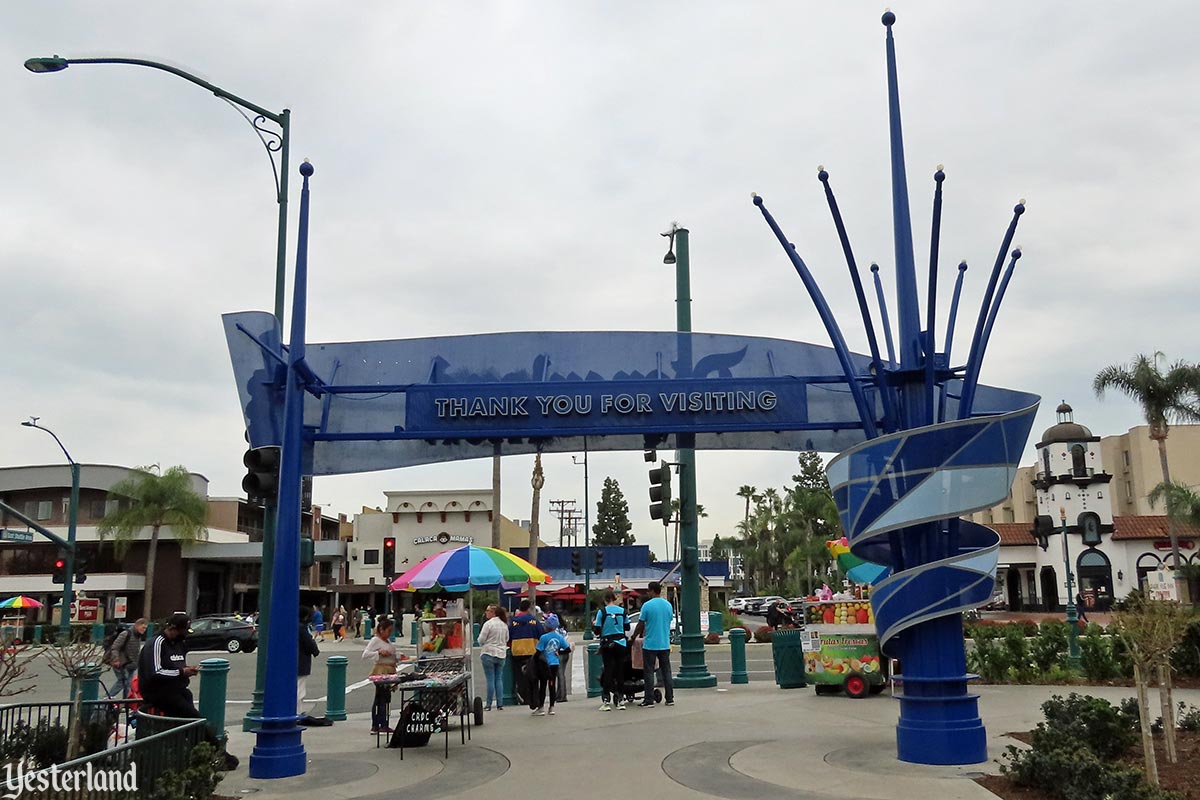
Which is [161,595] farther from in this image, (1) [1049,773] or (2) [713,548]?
(2) [713,548]

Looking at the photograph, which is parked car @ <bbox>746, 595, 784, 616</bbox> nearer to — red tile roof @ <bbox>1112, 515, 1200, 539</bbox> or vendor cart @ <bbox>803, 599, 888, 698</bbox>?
red tile roof @ <bbox>1112, 515, 1200, 539</bbox>

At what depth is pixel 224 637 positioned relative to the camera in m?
37.3

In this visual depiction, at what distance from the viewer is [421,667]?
13305mm

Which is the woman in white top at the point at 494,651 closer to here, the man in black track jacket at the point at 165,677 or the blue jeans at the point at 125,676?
the blue jeans at the point at 125,676

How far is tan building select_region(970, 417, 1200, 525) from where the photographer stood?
70.2 m

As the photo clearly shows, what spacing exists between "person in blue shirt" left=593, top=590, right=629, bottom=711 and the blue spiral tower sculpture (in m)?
5.06

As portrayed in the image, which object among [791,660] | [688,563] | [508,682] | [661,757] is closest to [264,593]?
[508,682]

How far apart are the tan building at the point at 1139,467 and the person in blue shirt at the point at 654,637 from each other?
58.9 meters

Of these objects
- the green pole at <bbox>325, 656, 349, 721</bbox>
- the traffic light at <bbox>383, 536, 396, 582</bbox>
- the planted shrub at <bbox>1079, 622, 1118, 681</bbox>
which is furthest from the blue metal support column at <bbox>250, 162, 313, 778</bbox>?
the traffic light at <bbox>383, 536, 396, 582</bbox>

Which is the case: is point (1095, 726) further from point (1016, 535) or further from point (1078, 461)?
point (1016, 535)

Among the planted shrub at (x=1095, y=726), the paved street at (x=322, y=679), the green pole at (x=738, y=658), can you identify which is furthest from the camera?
the paved street at (x=322, y=679)

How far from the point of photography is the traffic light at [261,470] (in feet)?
37.1

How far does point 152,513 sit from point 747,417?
5065cm

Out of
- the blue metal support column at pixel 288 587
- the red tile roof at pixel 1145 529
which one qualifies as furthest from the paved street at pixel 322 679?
the red tile roof at pixel 1145 529
